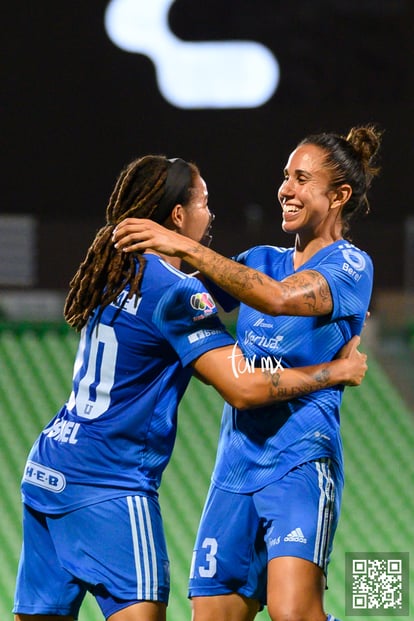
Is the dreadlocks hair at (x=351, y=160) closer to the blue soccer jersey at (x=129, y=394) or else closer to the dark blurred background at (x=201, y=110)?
the blue soccer jersey at (x=129, y=394)

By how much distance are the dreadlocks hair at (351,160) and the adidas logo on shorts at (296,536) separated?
2.79 feet

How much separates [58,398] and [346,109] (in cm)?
225

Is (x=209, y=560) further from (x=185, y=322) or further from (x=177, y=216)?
(x=177, y=216)

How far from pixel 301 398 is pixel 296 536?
353mm

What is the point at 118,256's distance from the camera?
9.95ft

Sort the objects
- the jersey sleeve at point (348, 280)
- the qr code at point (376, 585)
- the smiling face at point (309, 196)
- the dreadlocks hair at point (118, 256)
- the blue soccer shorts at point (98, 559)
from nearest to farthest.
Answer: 1. the blue soccer shorts at point (98, 559)
2. the dreadlocks hair at point (118, 256)
3. the jersey sleeve at point (348, 280)
4. the smiling face at point (309, 196)
5. the qr code at point (376, 585)

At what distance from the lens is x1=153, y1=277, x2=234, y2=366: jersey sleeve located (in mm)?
2951

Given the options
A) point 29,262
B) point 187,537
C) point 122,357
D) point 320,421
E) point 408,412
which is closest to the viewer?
point 122,357

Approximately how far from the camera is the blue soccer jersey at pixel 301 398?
10.7 feet

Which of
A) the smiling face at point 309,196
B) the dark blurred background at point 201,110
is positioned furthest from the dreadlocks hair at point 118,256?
the dark blurred background at point 201,110

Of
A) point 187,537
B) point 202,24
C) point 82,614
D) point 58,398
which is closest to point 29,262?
point 58,398

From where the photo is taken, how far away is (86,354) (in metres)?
3.04

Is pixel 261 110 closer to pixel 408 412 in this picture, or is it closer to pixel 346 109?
pixel 346 109

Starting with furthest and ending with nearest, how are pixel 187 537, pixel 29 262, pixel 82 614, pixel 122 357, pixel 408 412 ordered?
pixel 29 262
pixel 408 412
pixel 187 537
pixel 82 614
pixel 122 357
